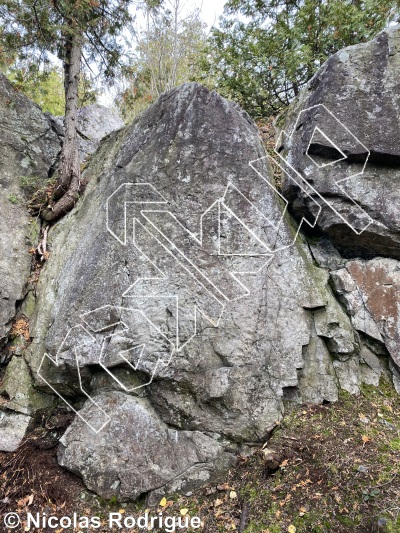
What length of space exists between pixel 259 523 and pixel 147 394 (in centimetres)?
172

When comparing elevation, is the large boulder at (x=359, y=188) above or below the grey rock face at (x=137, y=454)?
above

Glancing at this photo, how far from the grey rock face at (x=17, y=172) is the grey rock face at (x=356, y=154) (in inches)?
164

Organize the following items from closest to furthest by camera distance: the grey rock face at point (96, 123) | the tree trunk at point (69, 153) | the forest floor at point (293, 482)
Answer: the forest floor at point (293, 482) < the tree trunk at point (69, 153) < the grey rock face at point (96, 123)

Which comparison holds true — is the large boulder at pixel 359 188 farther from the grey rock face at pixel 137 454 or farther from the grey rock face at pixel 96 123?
the grey rock face at pixel 96 123

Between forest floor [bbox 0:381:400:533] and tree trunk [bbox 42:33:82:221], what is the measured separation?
3.37 meters

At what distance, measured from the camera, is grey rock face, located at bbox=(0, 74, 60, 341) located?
5.05 metres

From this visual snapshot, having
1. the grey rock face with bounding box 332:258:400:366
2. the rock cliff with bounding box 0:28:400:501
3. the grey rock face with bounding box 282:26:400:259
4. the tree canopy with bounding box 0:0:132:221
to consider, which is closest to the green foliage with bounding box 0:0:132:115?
the tree canopy with bounding box 0:0:132:221

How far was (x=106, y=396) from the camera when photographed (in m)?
4.11

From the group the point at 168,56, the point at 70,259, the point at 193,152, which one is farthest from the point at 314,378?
the point at 168,56

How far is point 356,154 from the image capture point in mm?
4438

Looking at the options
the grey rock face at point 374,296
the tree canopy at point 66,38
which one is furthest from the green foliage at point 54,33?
the grey rock face at point 374,296

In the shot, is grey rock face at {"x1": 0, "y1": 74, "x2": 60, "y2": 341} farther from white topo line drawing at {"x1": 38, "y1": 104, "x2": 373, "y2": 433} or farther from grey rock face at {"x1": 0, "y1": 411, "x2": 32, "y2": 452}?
white topo line drawing at {"x1": 38, "y1": 104, "x2": 373, "y2": 433}

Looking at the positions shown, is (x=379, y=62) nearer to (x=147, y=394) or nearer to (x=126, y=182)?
(x=126, y=182)

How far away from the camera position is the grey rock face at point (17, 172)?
5055mm
